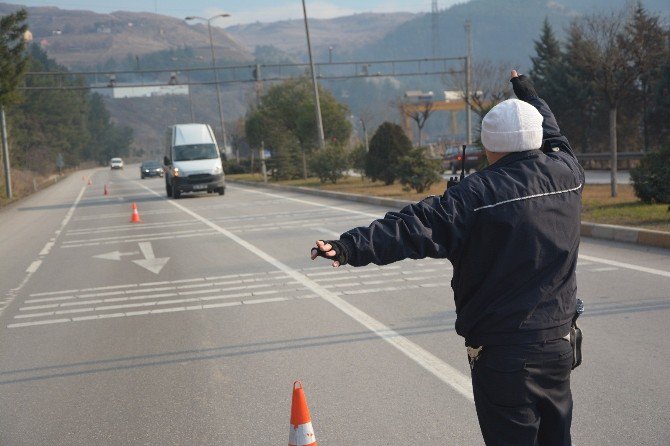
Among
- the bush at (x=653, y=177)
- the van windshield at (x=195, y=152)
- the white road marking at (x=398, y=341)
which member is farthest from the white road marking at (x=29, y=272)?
the van windshield at (x=195, y=152)

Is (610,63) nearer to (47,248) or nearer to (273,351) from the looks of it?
(47,248)

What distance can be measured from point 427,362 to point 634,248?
7376 mm

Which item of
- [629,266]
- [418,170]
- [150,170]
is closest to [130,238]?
[418,170]

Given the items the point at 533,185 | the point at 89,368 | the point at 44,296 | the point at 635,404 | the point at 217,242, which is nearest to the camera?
the point at 533,185

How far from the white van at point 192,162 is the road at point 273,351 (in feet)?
63.8

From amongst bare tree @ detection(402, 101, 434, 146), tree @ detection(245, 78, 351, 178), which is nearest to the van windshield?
tree @ detection(245, 78, 351, 178)

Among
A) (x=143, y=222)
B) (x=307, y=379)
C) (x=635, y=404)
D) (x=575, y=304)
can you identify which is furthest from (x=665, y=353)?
(x=143, y=222)

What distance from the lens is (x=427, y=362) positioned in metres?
7.11

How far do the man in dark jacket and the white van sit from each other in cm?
3176

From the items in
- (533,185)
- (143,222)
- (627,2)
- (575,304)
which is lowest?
(143,222)

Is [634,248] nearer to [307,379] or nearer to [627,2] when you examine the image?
[307,379]

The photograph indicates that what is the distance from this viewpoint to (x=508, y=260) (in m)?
3.52

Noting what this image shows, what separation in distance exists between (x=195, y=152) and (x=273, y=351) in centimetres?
2936

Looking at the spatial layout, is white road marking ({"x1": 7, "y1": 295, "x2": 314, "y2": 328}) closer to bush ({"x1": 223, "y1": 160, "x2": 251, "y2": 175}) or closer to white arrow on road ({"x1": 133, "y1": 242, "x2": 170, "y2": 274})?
white arrow on road ({"x1": 133, "y1": 242, "x2": 170, "y2": 274})
